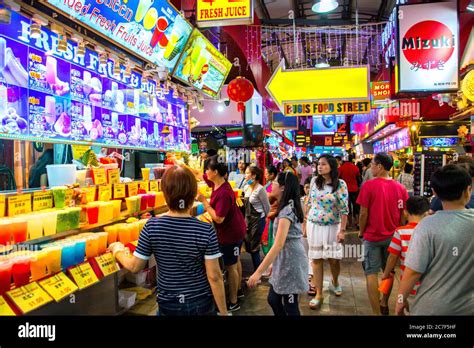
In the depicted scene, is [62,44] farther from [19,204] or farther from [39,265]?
[39,265]

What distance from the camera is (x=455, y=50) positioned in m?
6.50

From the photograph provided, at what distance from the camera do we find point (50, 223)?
287cm

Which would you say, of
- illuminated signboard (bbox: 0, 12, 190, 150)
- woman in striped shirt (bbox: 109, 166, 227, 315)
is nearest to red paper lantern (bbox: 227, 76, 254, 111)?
illuminated signboard (bbox: 0, 12, 190, 150)

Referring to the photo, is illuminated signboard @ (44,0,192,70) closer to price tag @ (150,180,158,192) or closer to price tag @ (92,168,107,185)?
price tag @ (92,168,107,185)

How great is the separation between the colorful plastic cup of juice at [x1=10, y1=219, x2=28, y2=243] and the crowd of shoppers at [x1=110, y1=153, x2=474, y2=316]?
630 mm

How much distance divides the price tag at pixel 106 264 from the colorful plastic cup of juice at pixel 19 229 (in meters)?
0.66

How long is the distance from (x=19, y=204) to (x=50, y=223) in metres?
0.26

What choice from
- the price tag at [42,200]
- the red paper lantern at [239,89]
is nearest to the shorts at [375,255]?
the price tag at [42,200]

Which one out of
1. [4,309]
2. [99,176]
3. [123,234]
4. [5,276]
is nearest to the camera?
[4,309]

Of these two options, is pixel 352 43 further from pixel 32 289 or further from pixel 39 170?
pixel 32 289

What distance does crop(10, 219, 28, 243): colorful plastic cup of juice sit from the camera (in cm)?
256

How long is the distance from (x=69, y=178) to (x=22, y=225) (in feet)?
2.83

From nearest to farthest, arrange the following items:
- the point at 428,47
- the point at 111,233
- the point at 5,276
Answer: the point at 5,276, the point at 111,233, the point at 428,47

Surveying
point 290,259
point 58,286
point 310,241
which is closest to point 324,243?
point 310,241
